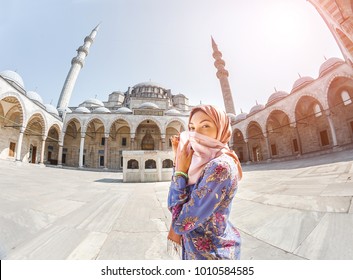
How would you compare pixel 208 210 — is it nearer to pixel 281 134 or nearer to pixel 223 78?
pixel 281 134

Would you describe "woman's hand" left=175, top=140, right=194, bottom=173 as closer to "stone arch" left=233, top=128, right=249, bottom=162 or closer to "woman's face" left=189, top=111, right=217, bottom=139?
"woman's face" left=189, top=111, right=217, bottom=139

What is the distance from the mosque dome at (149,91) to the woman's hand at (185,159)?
111ft

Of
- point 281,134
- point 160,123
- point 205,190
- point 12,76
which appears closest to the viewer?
point 205,190

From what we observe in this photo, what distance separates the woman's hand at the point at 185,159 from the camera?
91cm

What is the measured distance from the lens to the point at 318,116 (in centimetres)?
1638

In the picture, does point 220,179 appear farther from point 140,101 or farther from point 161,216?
point 140,101

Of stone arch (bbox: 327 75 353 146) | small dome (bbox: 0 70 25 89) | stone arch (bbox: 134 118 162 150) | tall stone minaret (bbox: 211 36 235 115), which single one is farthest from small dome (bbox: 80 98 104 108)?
stone arch (bbox: 327 75 353 146)

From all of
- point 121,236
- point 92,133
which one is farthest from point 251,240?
point 92,133

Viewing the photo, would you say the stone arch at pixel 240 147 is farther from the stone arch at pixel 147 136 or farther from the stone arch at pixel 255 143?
the stone arch at pixel 147 136

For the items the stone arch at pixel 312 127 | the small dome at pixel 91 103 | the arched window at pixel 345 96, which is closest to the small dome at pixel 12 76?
the small dome at pixel 91 103

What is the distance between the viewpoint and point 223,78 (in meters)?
31.4

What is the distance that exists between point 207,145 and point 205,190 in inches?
10.6

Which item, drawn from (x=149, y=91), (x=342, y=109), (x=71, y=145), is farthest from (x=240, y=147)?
(x=71, y=145)

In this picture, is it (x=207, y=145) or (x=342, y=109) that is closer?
(x=207, y=145)
